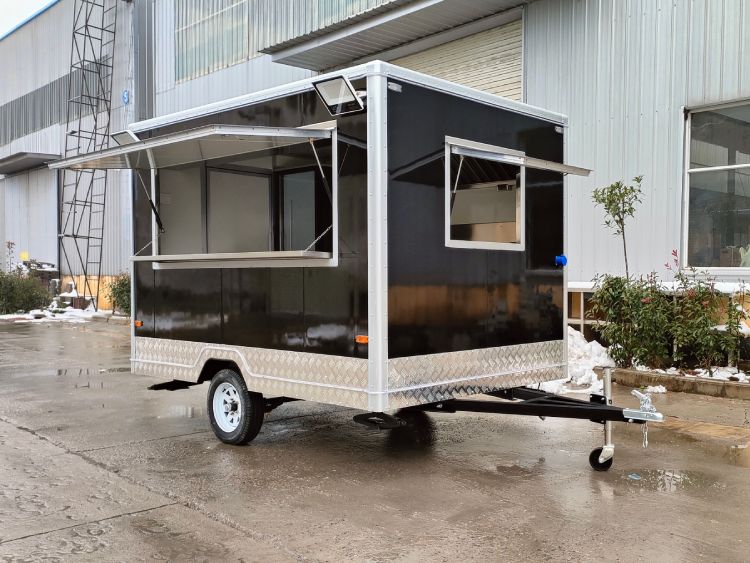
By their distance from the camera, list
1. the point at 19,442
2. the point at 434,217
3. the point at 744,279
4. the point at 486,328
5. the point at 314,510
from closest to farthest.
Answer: the point at 314,510 < the point at 434,217 < the point at 486,328 < the point at 19,442 < the point at 744,279

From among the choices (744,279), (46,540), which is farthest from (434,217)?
(744,279)

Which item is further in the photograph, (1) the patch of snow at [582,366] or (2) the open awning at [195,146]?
(1) the patch of snow at [582,366]

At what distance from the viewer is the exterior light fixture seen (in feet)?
18.7

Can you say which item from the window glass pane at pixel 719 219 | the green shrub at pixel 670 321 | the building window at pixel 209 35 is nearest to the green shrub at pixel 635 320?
the green shrub at pixel 670 321

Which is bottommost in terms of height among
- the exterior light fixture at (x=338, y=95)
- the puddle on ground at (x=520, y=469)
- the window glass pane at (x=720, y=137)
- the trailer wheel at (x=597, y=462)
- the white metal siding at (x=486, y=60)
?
the puddle on ground at (x=520, y=469)

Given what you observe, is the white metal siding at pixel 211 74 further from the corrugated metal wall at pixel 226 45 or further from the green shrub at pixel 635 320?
the green shrub at pixel 635 320

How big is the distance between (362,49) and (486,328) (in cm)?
1065

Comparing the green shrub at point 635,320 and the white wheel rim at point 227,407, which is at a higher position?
the green shrub at point 635,320

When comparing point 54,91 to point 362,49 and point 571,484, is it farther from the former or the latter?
point 571,484

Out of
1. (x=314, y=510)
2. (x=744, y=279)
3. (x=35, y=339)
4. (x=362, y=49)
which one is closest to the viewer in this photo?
(x=314, y=510)

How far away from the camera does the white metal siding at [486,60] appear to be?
13312 mm

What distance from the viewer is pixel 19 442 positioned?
7.05m

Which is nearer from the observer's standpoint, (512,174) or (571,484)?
(571,484)

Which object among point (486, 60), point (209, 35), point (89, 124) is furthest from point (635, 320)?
point (89, 124)
